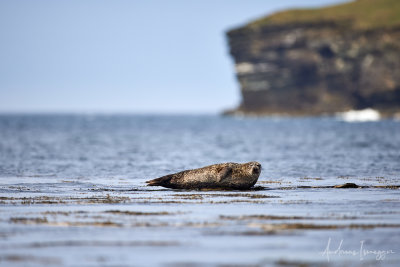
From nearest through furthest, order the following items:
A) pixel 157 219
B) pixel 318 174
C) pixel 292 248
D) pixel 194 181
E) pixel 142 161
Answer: pixel 292 248, pixel 157 219, pixel 194 181, pixel 318 174, pixel 142 161

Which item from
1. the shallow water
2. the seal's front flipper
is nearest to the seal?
the seal's front flipper

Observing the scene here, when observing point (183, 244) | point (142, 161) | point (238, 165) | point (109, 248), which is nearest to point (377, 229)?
point (183, 244)

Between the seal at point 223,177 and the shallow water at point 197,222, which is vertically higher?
the seal at point 223,177

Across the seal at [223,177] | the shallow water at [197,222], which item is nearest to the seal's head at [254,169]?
the seal at [223,177]

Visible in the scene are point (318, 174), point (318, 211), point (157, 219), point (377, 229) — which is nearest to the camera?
point (377, 229)

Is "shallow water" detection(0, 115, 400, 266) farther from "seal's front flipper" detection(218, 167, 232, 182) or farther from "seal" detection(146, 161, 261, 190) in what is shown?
"seal's front flipper" detection(218, 167, 232, 182)

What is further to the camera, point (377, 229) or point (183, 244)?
point (377, 229)

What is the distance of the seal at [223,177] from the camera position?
28672 millimetres

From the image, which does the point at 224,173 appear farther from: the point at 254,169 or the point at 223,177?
the point at 254,169

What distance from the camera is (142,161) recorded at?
51188 mm

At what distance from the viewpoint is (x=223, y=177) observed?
2869cm

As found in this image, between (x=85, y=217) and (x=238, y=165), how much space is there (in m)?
9.64

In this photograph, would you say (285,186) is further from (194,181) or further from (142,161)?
(142,161)

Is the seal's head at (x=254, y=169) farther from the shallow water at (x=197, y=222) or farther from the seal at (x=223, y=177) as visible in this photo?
the shallow water at (x=197, y=222)
